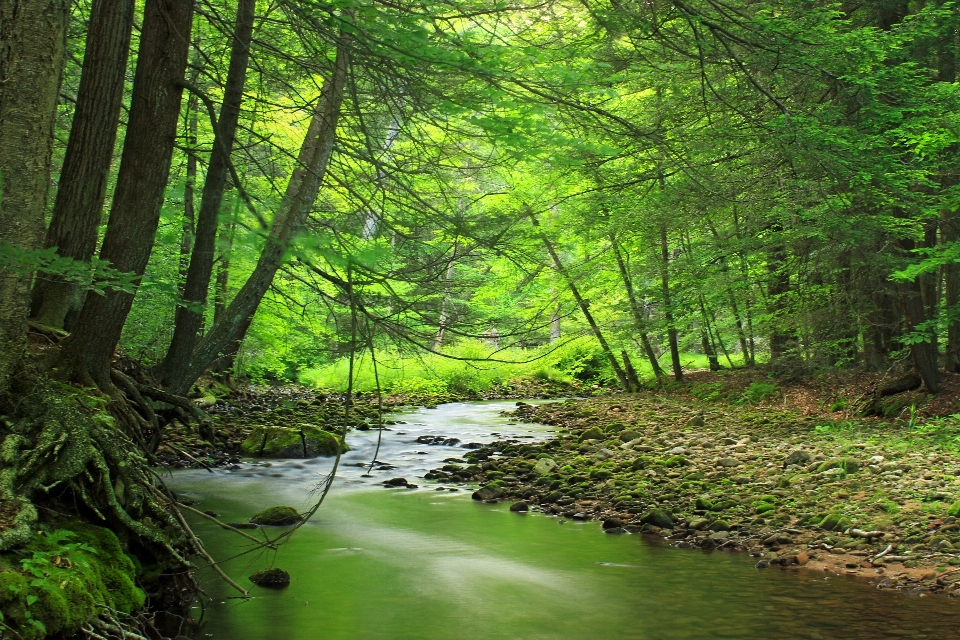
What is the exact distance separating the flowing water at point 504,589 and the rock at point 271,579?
0.07m

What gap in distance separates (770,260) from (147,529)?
1234cm

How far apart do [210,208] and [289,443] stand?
4.97 m

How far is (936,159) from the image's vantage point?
27.8 feet

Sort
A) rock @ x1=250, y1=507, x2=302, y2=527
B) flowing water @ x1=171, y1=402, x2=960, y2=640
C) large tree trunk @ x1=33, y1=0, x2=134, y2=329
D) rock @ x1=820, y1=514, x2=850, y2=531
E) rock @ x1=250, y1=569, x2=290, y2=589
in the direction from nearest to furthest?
flowing water @ x1=171, y1=402, x2=960, y2=640
large tree trunk @ x1=33, y1=0, x2=134, y2=329
rock @ x1=250, y1=569, x2=290, y2=589
rock @ x1=820, y1=514, x2=850, y2=531
rock @ x1=250, y1=507, x2=302, y2=527

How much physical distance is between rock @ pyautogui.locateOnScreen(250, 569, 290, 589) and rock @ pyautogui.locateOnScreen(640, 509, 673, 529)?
3.34m

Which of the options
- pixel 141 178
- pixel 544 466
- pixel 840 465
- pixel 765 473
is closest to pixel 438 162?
pixel 141 178

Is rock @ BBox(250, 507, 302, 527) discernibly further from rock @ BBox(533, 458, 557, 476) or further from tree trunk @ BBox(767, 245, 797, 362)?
tree trunk @ BBox(767, 245, 797, 362)

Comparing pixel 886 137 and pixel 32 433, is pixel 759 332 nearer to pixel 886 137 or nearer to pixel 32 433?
pixel 886 137

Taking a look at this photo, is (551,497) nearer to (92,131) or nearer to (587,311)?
(92,131)

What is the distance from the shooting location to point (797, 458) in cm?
820

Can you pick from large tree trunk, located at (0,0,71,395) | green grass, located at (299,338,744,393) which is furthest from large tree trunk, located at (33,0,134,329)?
green grass, located at (299,338,744,393)

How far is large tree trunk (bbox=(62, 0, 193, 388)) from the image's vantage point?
5.18m

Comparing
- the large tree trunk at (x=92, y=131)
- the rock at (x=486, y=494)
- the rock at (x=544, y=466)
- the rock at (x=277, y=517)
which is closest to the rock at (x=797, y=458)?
the rock at (x=544, y=466)

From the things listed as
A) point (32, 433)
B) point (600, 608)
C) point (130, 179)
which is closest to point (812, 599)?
point (600, 608)
